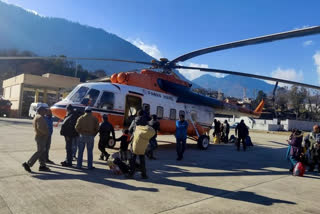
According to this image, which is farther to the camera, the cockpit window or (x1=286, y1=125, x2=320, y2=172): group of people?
the cockpit window

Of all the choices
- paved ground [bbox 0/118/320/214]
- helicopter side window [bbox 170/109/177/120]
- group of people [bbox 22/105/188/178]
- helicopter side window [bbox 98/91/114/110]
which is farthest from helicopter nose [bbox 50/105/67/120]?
helicopter side window [bbox 170/109/177/120]

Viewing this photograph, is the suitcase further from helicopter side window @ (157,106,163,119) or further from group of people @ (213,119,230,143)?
group of people @ (213,119,230,143)

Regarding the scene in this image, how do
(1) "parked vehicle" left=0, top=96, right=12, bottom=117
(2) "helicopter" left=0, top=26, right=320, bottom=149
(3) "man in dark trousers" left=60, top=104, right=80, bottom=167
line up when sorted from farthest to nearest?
(1) "parked vehicle" left=0, top=96, right=12, bottom=117, (2) "helicopter" left=0, top=26, right=320, bottom=149, (3) "man in dark trousers" left=60, top=104, right=80, bottom=167

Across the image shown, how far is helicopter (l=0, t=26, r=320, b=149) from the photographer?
29.5 ft

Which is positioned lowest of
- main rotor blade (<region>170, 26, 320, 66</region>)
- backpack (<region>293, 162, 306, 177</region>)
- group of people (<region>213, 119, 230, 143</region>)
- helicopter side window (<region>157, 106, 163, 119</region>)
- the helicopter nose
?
backpack (<region>293, 162, 306, 177</region>)

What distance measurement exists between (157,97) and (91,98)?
324 cm

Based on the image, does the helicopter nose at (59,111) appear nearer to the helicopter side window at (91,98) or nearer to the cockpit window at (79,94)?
the cockpit window at (79,94)

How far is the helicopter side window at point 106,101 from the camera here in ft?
30.9

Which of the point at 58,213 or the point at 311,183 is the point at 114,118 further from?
the point at 311,183

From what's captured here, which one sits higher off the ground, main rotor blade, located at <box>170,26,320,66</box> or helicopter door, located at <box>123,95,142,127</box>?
main rotor blade, located at <box>170,26,320,66</box>

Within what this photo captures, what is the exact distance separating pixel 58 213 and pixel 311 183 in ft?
20.8

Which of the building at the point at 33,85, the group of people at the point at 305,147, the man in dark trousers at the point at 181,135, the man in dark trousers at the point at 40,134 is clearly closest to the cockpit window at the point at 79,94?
the man in dark trousers at the point at 40,134

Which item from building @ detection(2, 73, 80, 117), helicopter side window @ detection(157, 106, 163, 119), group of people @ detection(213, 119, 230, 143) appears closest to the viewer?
helicopter side window @ detection(157, 106, 163, 119)

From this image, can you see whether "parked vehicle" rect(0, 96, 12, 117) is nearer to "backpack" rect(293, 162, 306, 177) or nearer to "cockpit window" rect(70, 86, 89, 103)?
"cockpit window" rect(70, 86, 89, 103)
